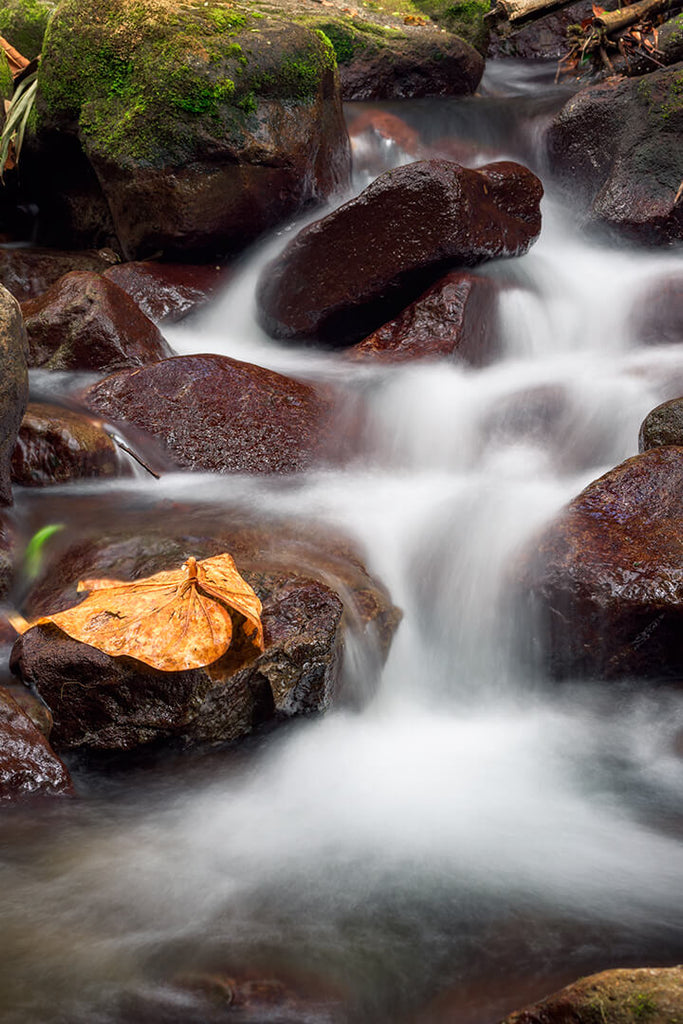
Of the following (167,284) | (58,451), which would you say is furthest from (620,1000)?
(167,284)

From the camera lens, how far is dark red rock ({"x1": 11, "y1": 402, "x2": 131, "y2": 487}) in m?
4.46

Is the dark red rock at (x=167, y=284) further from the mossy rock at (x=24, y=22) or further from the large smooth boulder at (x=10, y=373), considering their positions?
the mossy rock at (x=24, y=22)

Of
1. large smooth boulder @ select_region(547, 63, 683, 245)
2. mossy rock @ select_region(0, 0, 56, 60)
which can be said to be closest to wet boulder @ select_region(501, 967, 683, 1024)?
large smooth boulder @ select_region(547, 63, 683, 245)

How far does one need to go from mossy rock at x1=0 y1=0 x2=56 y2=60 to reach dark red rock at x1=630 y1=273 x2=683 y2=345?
8.19 meters

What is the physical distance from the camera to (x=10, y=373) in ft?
12.0

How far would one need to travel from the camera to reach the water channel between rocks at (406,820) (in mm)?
1927

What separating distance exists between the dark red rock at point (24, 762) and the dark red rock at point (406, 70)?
31.1 ft

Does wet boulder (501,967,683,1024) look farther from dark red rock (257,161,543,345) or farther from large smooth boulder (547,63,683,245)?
large smooth boulder (547,63,683,245)

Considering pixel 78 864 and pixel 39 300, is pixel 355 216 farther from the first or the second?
pixel 78 864

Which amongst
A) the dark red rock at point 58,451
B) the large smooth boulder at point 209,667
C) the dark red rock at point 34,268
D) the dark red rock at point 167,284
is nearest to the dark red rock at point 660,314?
the dark red rock at point 167,284

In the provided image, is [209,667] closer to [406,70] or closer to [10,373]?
[10,373]

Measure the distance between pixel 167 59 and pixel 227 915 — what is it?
23.6ft

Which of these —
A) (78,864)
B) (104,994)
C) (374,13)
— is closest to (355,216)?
(78,864)

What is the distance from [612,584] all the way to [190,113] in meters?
5.70
